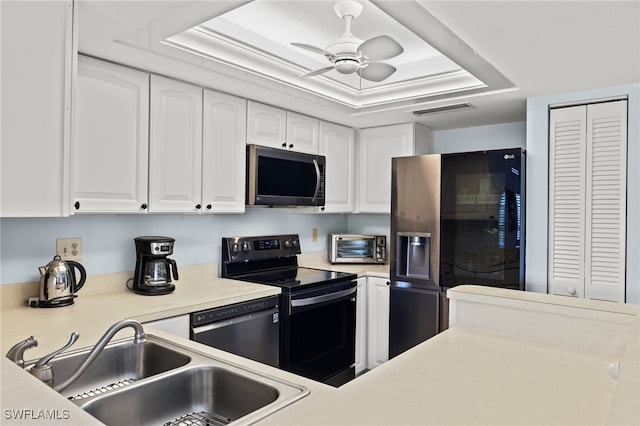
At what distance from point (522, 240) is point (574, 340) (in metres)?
1.32

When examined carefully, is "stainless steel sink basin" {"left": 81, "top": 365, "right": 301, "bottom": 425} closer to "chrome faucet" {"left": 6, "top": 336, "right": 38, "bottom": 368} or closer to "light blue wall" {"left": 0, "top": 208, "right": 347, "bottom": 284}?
"chrome faucet" {"left": 6, "top": 336, "right": 38, "bottom": 368}

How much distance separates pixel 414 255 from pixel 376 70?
1.35 m

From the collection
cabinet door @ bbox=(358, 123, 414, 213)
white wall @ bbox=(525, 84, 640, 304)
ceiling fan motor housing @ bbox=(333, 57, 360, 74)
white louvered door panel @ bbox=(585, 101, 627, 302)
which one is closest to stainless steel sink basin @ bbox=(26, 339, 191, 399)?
ceiling fan motor housing @ bbox=(333, 57, 360, 74)

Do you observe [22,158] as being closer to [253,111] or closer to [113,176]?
[113,176]

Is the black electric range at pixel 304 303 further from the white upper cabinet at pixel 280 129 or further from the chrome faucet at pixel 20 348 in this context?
the chrome faucet at pixel 20 348

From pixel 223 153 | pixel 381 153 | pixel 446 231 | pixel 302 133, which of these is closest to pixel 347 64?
pixel 223 153

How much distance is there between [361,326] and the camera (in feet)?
10.8

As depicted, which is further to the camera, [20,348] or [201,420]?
[201,420]

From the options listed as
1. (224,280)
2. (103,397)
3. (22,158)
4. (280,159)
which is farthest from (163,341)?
(280,159)

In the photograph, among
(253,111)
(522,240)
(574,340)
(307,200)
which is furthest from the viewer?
(307,200)

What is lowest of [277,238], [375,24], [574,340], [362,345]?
[362,345]

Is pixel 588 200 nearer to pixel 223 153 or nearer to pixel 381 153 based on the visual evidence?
pixel 381 153

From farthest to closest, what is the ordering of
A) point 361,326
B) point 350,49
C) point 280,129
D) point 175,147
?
point 361,326
point 280,129
point 175,147
point 350,49

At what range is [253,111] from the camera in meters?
2.83
